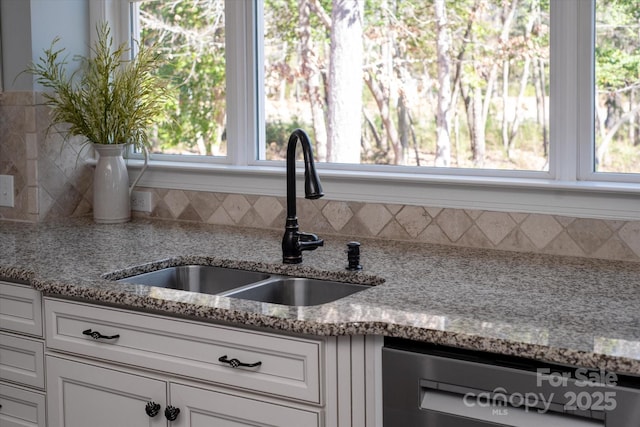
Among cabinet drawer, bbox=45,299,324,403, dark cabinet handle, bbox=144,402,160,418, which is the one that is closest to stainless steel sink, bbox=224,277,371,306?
cabinet drawer, bbox=45,299,324,403

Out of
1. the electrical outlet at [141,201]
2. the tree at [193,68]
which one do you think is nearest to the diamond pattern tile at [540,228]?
the tree at [193,68]

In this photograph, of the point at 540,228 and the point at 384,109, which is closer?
the point at 540,228

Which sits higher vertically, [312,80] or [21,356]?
[312,80]

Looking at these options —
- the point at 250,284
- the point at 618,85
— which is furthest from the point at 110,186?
the point at 618,85

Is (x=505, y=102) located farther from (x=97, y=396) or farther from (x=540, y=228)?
(x=97, y=396)

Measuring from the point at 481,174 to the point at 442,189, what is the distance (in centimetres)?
14

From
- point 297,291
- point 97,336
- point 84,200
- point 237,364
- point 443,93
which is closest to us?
point 237,364

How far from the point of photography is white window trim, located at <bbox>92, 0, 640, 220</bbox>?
2.49m

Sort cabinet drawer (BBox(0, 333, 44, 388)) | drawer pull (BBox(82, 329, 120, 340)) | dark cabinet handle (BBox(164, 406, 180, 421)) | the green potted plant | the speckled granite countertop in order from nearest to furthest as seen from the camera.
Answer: the speckled granite countertop, dark cabinet handle (BBox(164, 406, 180, 421)), drawer pull (BBox(82, 329, 120, 340)), cabinet drawer (BBox(0, 333, 44, 388)), the green potted plant

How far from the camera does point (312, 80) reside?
3141 millimetres

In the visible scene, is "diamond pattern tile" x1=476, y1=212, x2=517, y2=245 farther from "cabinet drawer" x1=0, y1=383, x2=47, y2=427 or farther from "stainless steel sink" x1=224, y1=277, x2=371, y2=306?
"cabinet drawer" x1=0, y1=383, x2=47, y2=427

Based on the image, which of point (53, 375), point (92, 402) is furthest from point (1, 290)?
point (92, 402)

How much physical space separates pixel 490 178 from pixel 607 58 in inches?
19.3

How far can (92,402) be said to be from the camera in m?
2.34
